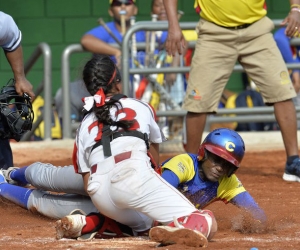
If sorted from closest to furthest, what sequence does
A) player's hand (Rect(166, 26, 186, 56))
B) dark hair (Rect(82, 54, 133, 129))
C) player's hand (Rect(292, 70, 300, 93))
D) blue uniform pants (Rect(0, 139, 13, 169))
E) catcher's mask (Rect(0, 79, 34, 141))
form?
1. dark hair (Rect(82, 54, 133, 129))
2. catcher's mask (Rect(0, 79, 34, 141))
3. blue uniform pants (Rect(0, 139, 13, 169))
4. player's hand (Rect(166, 26, 186, 56))
5. player's hand (Rect(292, 70, 300, 93))

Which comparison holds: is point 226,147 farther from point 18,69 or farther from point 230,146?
point 18,69

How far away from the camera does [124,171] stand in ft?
15.7

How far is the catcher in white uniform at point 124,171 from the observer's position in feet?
15.2

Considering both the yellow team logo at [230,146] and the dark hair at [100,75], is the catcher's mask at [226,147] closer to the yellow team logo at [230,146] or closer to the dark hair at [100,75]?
the yellow team logo at [230,146]

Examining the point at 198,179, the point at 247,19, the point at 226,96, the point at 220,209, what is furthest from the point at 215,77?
the point at 226,96

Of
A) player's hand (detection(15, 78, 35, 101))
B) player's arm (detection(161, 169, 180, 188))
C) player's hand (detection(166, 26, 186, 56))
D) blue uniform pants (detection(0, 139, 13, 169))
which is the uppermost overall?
player's hand (detection(166, 26, 186, 56))

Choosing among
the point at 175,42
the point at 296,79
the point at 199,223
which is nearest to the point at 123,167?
the point at 199,223

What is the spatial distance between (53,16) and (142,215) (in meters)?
8.02

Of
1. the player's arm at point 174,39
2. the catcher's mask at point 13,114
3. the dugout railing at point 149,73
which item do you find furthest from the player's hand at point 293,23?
the dugout railing at point 149,73

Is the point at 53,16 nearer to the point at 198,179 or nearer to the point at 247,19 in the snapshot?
the point at 247,19

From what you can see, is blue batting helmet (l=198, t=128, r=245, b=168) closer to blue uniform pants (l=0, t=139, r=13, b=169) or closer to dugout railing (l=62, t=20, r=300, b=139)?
blue uniform pants (l=0, t=139, r=13, b=169)

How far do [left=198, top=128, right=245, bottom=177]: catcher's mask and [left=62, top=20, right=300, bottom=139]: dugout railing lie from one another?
411cm

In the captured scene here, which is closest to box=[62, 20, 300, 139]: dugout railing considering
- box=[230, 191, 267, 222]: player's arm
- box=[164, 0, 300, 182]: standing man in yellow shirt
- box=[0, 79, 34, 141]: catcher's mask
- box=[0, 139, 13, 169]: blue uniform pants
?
box=[164, 0, 300, 182]: standing man in yellow shirt

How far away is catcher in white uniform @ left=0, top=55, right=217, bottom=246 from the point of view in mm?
4625
